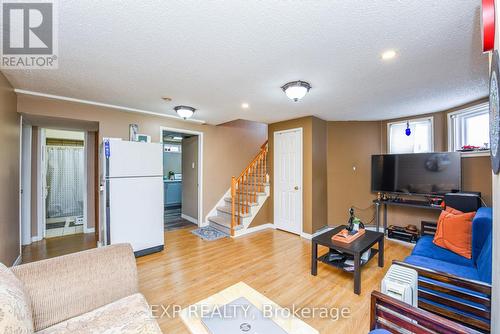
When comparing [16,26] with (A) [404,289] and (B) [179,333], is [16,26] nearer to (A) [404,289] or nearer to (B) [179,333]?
(B) [179,333]

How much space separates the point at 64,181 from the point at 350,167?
6.55 m

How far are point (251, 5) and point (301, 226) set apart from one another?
3.82 meters

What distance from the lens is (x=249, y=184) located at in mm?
5273

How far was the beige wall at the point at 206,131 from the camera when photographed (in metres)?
3.18

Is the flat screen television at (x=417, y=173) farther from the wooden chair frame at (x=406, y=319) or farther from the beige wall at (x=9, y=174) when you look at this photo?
the beige wall at (x=9, y=174)

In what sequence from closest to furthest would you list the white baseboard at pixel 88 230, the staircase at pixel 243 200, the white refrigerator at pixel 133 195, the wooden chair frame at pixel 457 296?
the wooden chair frame at pixel 457 296, the white refrigerator at pixel 133 195, the staircase at pixel 243 200, the white baseboard at pixel 88 230

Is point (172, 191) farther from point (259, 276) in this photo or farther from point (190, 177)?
point (259, 276)

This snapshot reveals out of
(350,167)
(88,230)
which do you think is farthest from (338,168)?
(88,230)

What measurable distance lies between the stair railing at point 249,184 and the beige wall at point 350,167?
1518 mm

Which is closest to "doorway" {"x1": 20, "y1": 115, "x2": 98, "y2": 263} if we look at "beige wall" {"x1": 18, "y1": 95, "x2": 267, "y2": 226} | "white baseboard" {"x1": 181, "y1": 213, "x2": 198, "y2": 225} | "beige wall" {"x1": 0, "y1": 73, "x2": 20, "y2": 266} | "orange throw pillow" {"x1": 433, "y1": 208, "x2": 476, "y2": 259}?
"beige wall" {"x1": 18, "y1": 95, "x2": 267, "y2": 226}

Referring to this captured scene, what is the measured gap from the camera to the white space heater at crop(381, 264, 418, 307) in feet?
4.51

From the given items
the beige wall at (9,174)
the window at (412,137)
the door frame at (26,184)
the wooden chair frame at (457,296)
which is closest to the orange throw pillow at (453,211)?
the wooden chair frame at (457,296)

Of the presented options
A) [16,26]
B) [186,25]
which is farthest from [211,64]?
[16,26]

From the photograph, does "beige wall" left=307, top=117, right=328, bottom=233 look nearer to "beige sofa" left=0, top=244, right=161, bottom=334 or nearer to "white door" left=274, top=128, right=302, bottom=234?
"white door" left=274, top=128, right=302, bottom=234
